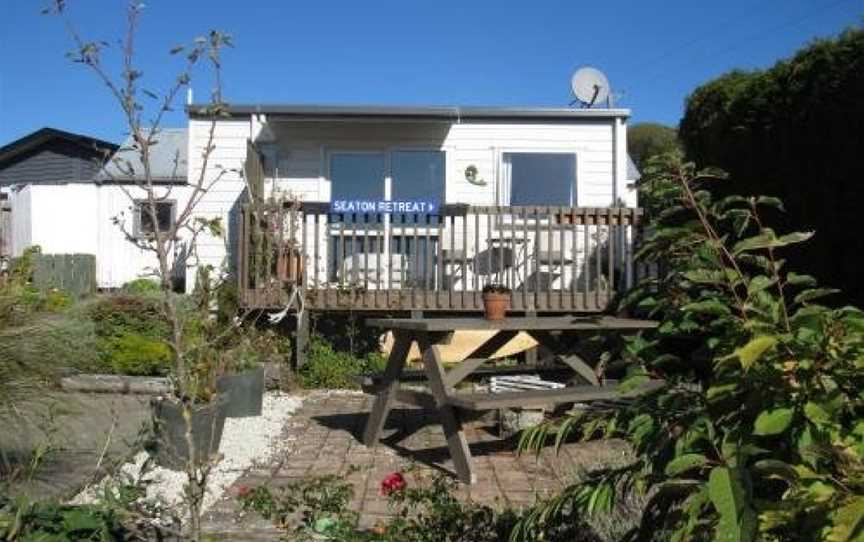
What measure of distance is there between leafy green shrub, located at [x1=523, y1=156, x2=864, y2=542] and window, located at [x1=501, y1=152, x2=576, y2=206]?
33.5ft

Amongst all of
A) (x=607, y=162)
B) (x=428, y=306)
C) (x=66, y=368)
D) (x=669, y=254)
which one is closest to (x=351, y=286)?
(x=428, y=306)

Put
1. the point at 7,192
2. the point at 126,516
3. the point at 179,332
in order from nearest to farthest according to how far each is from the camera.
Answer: the point at 179,332, the point at 126,516, the point at 7,192

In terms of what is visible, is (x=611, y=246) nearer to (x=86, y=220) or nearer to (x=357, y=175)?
(x=357, y=175)

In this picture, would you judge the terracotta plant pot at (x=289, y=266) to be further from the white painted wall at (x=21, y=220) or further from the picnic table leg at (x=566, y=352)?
the white painted wall at (x=21, y=220)

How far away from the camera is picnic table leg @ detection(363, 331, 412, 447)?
246 inches

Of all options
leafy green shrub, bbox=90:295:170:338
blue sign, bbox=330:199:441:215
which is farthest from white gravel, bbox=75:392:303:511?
blue sign, bbox=330:199:441:215

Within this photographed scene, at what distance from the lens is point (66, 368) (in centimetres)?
474

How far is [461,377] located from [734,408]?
4.05m

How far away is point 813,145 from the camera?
7.62 meters

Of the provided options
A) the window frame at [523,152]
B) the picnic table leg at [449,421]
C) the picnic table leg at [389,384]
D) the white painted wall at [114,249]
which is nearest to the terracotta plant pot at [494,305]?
the picnic table leg at [389,384]

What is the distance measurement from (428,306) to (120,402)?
3688 millimetres

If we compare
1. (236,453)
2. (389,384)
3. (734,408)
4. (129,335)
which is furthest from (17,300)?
(129,335)

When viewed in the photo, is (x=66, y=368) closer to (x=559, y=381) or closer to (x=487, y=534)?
(x=487, y=534)

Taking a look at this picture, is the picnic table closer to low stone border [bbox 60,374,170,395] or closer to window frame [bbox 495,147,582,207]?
low stone border [bbox 60,374,170,395]
